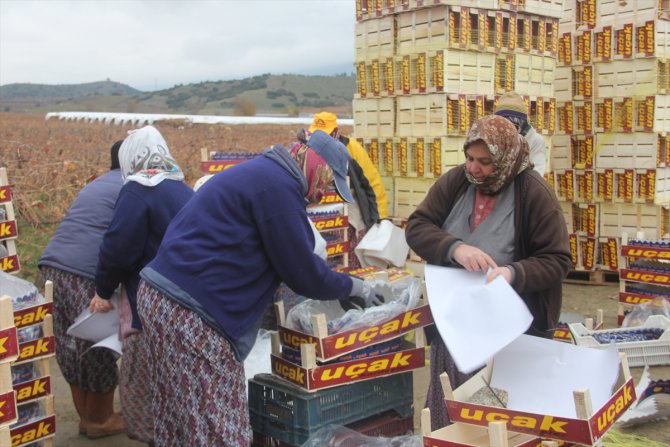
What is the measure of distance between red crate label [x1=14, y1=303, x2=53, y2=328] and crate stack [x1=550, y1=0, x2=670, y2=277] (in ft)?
23.4

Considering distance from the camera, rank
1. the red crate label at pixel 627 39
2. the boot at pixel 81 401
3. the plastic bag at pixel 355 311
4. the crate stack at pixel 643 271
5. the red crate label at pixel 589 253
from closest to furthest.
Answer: the plastic bag at pixel 355 311 → the boot at pixel 81 401 → the crate stack at pixel 643 271 → the red crate label at pixel 627 39 → the red crate label at pixel 589 253

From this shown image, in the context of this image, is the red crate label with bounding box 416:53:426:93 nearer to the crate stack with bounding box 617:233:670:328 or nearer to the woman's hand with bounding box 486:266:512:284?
the crate stack with bounding box 617:233:670:328

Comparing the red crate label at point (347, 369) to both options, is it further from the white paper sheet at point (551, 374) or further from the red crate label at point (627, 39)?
the red crate label at point (627, 39)

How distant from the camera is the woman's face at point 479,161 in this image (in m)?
2.96

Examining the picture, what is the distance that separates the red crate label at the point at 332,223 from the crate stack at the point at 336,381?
2.91 meters

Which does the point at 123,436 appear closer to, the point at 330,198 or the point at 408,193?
the point at 330,198

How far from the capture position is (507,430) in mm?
2602

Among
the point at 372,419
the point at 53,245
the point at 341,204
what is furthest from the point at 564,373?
the point at 341,204

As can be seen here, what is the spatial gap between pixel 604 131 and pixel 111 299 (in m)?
7.15

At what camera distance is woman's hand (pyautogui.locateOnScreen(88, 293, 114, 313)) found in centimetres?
409

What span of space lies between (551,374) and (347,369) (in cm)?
104

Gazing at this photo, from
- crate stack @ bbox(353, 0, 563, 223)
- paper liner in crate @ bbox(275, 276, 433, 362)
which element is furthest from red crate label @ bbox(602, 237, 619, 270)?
paper liner in crate @ bbox(275, 276, 433, 362)

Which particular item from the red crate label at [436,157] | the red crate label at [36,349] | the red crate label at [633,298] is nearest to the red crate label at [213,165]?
the red crate label at [436,157]

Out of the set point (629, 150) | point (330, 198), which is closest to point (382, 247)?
point (330, 198)
